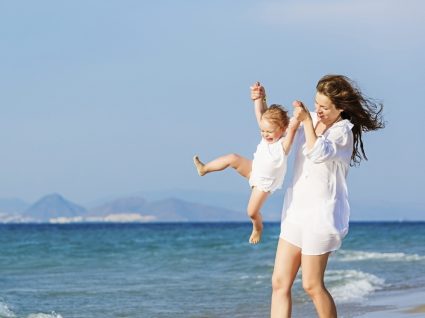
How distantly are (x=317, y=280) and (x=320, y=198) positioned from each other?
0.48 meters

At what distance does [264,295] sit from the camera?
14.0 m

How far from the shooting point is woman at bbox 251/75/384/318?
612 cm

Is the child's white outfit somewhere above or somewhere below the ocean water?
above

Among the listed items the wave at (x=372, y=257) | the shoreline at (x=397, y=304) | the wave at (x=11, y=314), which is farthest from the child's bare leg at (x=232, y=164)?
the wave at (x=372, y=257)

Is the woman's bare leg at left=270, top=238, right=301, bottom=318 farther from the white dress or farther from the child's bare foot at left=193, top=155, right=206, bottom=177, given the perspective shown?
the child's bare foot at left=193, top=155, right=206, bottom=177

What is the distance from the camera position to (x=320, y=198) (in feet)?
20.1

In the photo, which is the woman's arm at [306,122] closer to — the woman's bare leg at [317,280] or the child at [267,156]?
the child at [267,156]

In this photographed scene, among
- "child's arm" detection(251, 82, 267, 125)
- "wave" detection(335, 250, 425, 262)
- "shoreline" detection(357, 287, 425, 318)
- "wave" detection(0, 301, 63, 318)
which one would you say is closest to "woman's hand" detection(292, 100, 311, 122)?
"child's arm" detection(251, 82, 267, 125)

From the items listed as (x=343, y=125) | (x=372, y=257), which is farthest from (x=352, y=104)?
(x=372, y=257)

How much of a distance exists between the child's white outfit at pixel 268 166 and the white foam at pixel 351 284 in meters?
A: 6.49

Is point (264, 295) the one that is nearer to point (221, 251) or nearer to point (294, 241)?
point (294, 241)

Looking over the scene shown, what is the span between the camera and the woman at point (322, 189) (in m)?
A: 6.12

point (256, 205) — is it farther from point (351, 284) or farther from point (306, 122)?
point (351, 284)

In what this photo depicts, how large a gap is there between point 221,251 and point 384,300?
17222 millimetres
